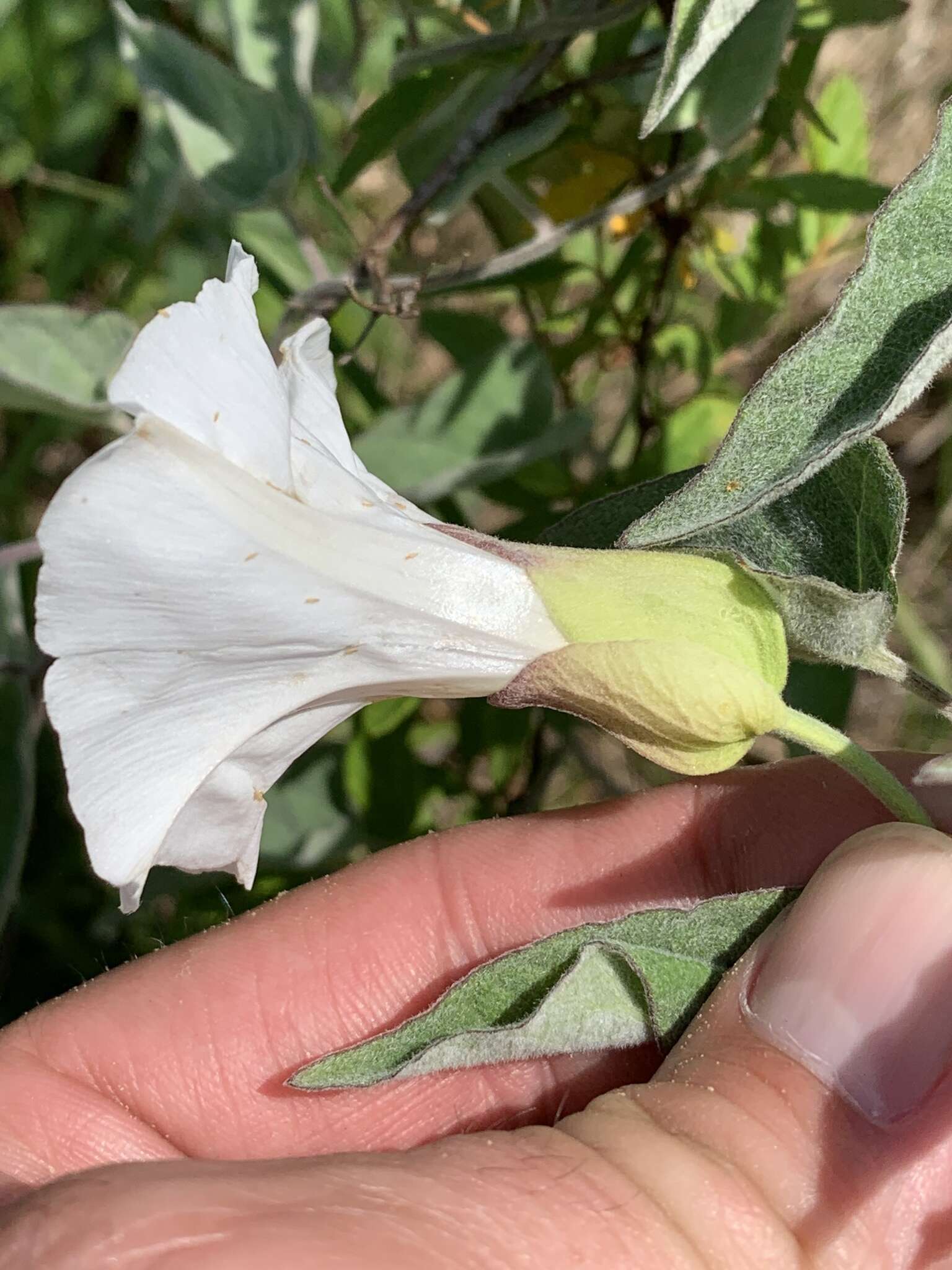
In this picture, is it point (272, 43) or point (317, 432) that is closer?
point (317, 432)

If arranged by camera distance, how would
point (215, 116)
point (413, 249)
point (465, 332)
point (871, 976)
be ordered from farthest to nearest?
1. point (413, 249)
2. point (465, 332)
3. point (215, 116)
4. point (871, 976)

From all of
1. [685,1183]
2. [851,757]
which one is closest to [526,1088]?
[685,1183]

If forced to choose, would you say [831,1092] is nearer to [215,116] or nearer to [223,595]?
[223,595]

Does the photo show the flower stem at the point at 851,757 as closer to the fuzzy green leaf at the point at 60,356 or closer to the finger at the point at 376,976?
the finger at the point at 376,976

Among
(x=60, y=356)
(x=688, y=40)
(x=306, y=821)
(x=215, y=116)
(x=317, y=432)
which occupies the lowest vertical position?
(x=306, y=821)

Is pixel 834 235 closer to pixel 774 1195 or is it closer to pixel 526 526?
pixel 526 526

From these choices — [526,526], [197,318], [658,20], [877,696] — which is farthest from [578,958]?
[877,696]

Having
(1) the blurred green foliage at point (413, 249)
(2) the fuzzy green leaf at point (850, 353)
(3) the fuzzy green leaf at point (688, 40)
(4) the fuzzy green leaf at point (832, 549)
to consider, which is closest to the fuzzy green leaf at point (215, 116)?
(1) the blurred green foliage at point (413, 249)
